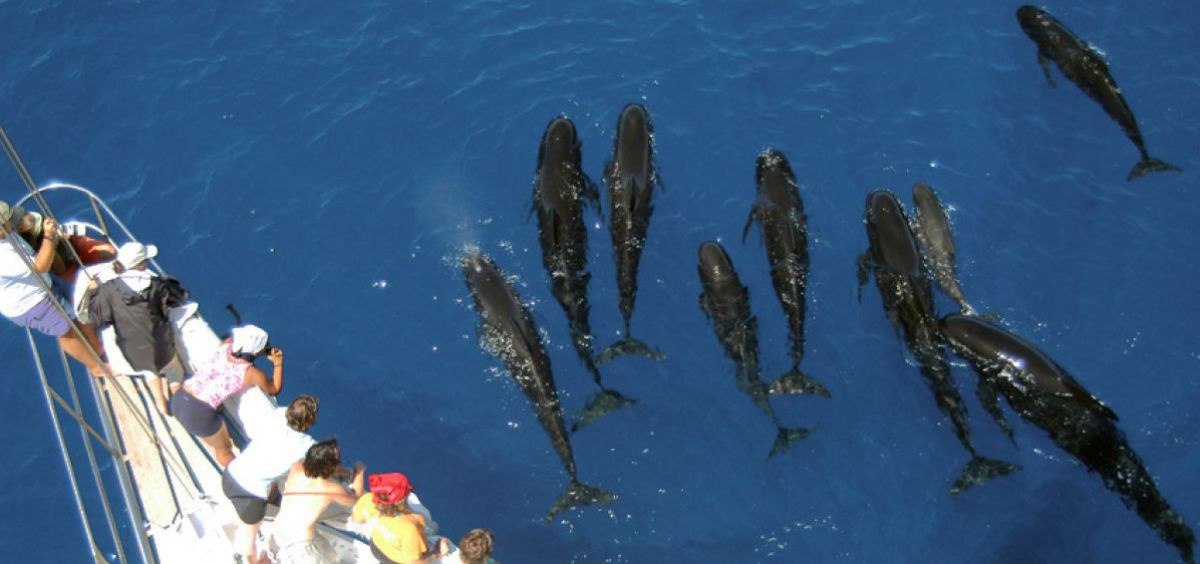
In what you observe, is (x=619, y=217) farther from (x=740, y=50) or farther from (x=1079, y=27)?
(x=1079, y=27)

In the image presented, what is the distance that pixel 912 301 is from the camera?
1441cm

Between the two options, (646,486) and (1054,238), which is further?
(1054,238)

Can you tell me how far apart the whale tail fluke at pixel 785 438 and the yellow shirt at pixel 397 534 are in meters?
5.92

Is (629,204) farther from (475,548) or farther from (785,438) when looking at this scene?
(475,548)

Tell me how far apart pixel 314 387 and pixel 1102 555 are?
11368mm

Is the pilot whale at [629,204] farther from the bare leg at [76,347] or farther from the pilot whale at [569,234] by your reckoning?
the bare leg at [76,347]

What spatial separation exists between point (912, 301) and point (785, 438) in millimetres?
2849

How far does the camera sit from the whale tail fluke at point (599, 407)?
559 inches

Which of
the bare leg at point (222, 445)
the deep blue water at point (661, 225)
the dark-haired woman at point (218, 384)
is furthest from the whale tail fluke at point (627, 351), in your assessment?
the bare leg at point (222, 445)

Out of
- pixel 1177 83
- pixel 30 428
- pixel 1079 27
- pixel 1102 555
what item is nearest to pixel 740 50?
pixel 1079 27

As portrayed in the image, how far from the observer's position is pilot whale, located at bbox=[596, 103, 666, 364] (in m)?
14.8

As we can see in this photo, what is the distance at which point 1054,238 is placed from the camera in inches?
618

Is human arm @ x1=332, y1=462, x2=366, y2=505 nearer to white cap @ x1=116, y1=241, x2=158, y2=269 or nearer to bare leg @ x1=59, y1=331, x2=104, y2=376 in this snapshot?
white cap @ x1=116, y1=241, x2=158, y2=269

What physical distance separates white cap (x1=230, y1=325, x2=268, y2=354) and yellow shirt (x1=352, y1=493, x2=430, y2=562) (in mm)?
2153
